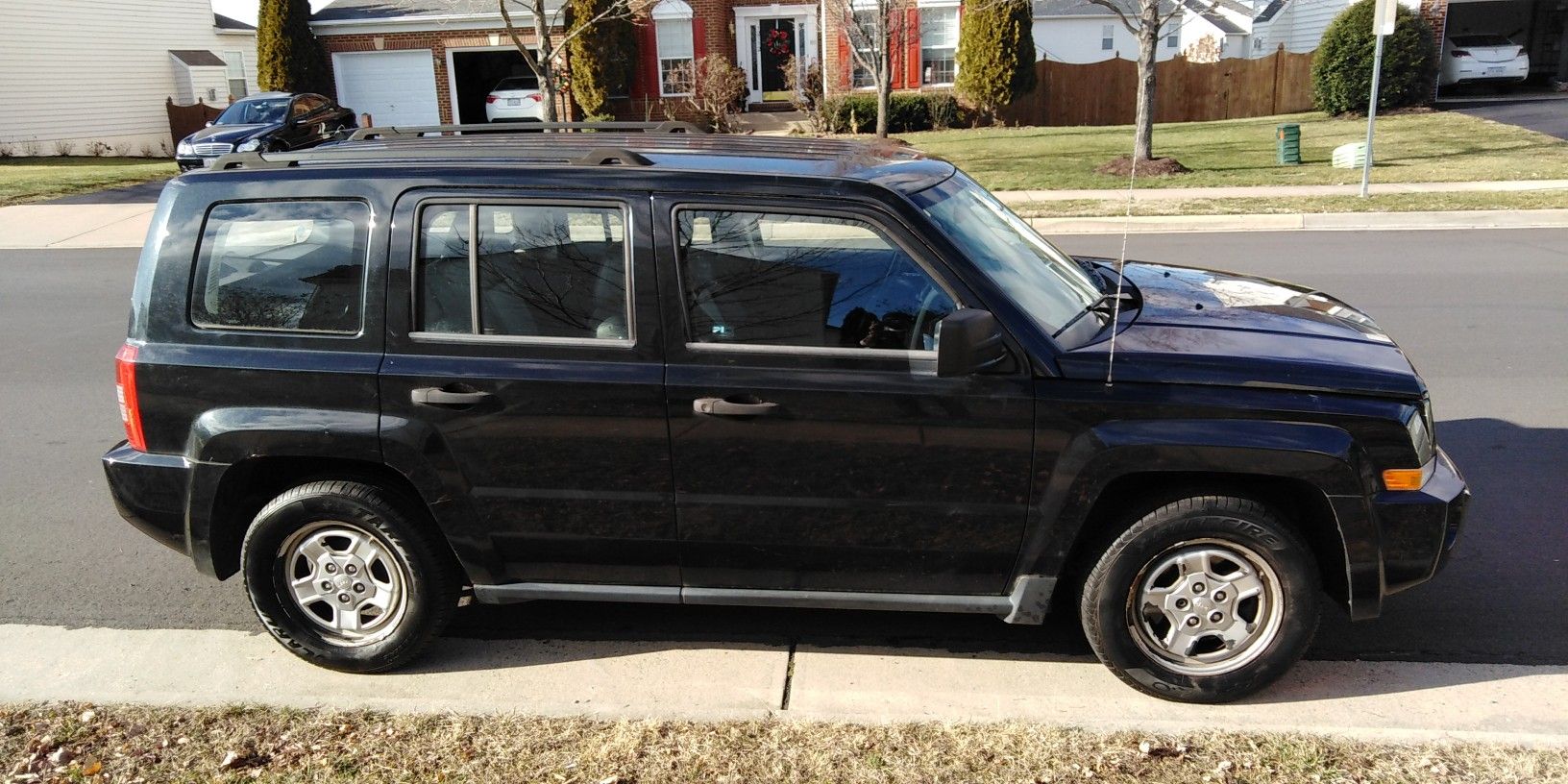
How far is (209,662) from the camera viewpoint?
13.8 ft

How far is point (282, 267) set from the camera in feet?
12.9

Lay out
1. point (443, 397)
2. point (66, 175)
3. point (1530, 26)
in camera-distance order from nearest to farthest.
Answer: point (443, 397)
point (66, 175)
point (1530, 26)

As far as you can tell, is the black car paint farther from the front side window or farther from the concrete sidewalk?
the concrete sidewalk

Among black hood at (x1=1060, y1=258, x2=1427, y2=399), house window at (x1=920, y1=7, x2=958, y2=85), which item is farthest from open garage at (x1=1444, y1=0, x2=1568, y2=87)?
black hood at (x1=1060, y1=258, x2=1427, y2=399)

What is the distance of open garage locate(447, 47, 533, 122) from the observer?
110ft

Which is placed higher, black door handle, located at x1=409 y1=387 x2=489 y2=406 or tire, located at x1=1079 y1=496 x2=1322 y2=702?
A: black door handle, located at x1=409 y1=387 x2=489 y2=406

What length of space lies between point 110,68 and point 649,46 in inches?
590

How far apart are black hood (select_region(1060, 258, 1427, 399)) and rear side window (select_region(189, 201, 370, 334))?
2356 millimetres

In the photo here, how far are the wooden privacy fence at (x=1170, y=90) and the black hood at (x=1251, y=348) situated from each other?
2513cm

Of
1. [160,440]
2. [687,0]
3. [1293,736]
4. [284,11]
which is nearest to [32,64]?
[284,11]

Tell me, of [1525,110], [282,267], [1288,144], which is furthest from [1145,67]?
[282,267]

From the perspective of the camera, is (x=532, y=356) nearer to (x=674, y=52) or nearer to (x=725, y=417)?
(x=725, y=417)

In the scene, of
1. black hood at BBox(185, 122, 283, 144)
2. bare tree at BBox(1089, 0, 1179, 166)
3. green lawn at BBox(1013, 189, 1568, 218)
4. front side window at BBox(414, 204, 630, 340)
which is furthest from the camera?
black hood at BBox(185, 122, 283, 144)

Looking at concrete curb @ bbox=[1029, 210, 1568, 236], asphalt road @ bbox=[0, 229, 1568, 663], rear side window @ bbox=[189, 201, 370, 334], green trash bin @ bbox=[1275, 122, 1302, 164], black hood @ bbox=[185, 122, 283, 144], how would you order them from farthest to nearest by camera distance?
1. black hood @ bbox=[185, 122, 283, 144]
2. green trash bin @ bbox=[1275, 122, 1302, 164]
3. concrete curb @ bbox=[1029, 210, 1568, 236]
4. asphalt road @ bbox=[0, 229, 1568, 663]
5. rear side window @ bbox=[189, 201, 370, 334]
